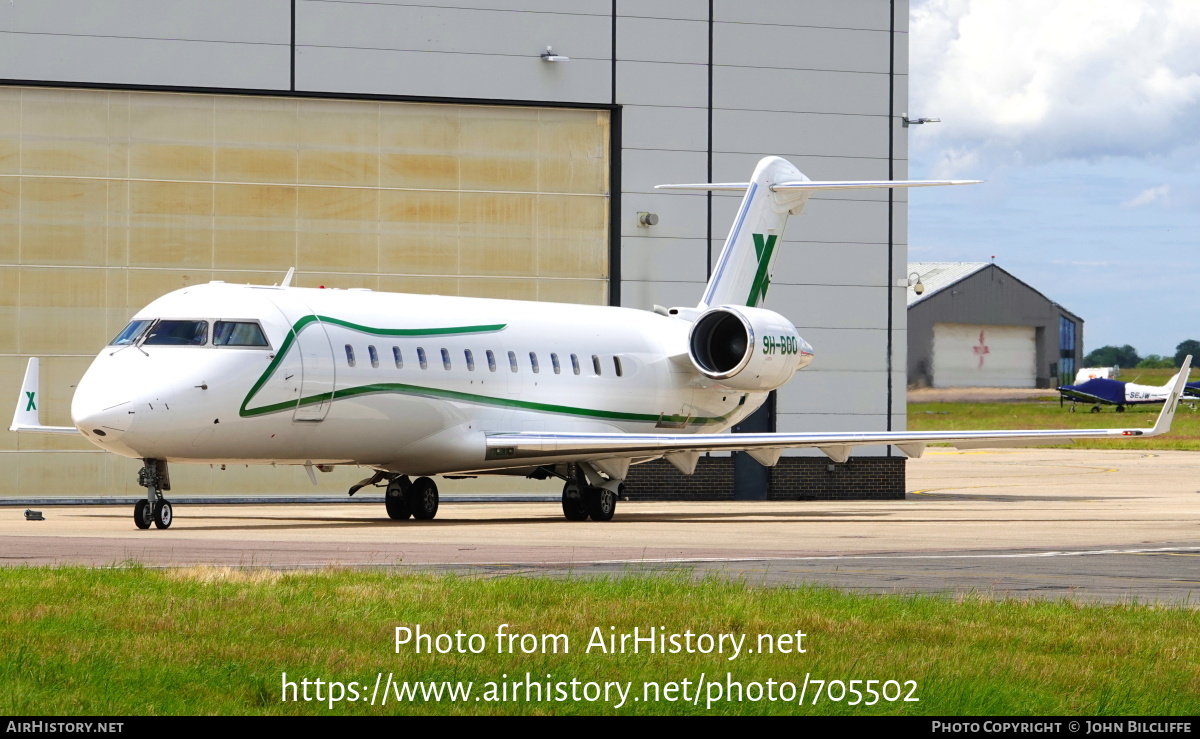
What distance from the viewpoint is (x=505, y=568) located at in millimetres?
13984

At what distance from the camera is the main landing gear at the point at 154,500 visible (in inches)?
806

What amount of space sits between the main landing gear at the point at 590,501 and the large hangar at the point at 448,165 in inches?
318

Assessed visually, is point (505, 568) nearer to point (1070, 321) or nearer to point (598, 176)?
point (598, 176)

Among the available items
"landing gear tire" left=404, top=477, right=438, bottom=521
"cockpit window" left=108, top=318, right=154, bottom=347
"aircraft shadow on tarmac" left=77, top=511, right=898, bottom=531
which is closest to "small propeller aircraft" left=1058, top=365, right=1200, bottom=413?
"aircraft shadow on tarmac" left=77, top=511, right=898, bottom=531

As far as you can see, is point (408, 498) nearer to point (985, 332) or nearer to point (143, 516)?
point (143, 516)

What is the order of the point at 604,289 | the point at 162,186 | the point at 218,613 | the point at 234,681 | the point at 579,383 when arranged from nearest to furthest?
the point at 234,681
the point at 218,613
the point at 579,383
the point at 162,186
the point at 604,289

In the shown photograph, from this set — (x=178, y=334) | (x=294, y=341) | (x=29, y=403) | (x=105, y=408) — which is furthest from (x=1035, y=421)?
(x=105, y=408)

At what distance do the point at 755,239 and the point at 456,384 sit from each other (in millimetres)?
8334

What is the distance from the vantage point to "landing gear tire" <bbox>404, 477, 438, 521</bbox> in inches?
1000

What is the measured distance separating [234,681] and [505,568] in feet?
20.5

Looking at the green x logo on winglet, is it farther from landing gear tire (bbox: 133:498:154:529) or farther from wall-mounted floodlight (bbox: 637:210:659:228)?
landing gear tire (bbox: 133:498:154:529)

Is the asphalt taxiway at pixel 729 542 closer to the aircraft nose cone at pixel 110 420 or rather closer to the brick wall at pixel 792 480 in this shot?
the aircraft nose cone at pixel 110 420

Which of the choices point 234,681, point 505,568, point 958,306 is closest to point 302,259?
point 505,568

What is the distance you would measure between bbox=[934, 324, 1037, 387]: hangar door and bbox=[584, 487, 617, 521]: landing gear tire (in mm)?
47138
